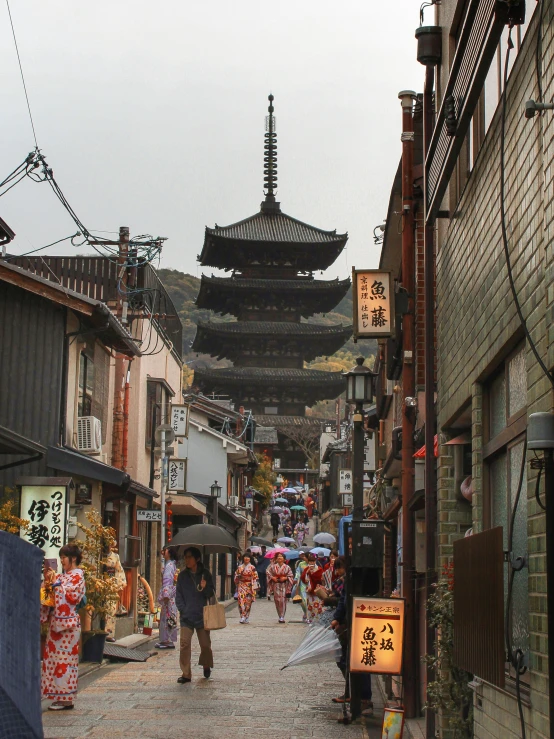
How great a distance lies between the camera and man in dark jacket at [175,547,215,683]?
13227 millimetres

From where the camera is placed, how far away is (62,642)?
35.8 feet

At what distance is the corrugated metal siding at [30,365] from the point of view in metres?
16.8

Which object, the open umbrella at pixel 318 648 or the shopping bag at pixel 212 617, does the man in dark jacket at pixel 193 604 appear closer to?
the shopping bag at pixel 212 617

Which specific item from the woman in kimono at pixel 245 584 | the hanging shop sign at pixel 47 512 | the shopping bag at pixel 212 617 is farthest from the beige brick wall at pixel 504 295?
the woman in kimono at pixel 245 584

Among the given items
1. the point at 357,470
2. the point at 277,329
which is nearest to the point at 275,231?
the point at 277,329

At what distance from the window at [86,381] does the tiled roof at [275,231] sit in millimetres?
41703

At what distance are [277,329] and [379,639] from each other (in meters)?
53.4

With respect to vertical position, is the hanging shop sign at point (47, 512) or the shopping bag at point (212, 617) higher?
the hanging shop sign at point (47, 512)

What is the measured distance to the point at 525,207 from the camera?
5453 mm

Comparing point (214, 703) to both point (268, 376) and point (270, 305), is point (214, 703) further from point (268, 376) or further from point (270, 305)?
point (270, 305)

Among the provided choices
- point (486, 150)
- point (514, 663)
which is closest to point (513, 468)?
point (514, 663)

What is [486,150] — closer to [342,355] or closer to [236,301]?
[236,301]

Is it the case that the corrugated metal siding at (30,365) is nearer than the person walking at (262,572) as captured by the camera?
→ Yes

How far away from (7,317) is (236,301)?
4707 centimetres
